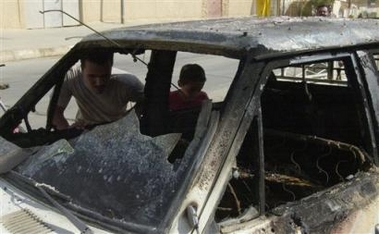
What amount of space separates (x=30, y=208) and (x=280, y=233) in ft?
3.07

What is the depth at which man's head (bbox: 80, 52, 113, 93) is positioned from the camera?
10.3 ft

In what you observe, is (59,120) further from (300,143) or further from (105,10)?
(105,10)

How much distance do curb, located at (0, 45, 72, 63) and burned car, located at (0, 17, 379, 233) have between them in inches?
459

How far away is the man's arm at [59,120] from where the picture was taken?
338cm

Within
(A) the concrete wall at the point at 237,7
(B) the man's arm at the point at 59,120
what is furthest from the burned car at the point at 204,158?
(A) the concrete wall at the point at 237,7

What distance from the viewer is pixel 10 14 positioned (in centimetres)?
1922

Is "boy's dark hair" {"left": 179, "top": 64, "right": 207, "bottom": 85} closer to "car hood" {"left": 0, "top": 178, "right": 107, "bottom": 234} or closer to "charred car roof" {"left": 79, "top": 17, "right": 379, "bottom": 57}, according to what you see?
"charred car roof" {"left": 79, "top": 17, "right": 379, "bottom": 57}

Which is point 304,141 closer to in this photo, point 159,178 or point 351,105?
point 351,105

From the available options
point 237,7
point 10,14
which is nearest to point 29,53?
point 10,14

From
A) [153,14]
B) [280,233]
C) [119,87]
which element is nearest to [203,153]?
[280,233]

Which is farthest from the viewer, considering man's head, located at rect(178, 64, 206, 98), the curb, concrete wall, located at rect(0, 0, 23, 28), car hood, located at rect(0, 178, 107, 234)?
concrete wall, located at rect(0, 0, 23, 28)

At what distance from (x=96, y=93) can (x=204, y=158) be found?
5.77ft

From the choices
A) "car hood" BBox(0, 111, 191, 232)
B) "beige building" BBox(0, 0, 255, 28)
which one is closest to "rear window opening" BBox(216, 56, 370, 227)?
"car hood" BBox(0, 111, 191, 232)

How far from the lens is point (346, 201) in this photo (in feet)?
8.25
